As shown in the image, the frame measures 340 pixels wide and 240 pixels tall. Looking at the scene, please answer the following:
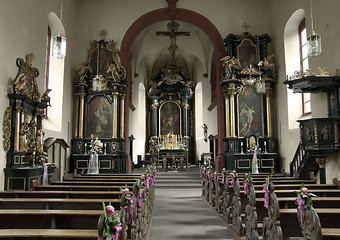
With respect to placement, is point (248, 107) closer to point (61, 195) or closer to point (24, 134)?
point (24, 134)

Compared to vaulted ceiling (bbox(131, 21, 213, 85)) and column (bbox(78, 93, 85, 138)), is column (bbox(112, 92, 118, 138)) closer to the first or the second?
column (bbox(78, 93, 85, 138))

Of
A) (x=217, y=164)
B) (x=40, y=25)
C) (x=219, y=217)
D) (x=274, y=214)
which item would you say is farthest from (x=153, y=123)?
(x=274, y=214)

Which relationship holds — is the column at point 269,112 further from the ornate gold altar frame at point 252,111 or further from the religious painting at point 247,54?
the religious painting at point 247,54

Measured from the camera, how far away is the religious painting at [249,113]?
45.9 feet

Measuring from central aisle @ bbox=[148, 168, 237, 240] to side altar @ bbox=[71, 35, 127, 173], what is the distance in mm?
3731

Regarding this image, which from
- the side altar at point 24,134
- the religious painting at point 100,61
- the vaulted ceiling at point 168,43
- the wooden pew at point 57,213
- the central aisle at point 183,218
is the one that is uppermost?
the vaulted ceiling at point 168,43

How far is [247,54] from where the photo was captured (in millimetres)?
14562

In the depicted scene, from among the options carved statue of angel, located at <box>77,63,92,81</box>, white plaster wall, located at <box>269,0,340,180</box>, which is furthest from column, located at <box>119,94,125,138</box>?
white plaster wall, located at <box>269,0,340,180</box>

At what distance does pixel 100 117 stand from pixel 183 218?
29.0 feet

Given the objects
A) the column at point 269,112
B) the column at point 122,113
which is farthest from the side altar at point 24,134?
the column at point 269,112

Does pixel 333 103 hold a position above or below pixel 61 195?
above

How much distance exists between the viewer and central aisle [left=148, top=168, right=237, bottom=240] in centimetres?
545

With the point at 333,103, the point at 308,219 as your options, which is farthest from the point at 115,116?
the point at 308,219

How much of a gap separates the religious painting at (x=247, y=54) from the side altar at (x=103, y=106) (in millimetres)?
5604
